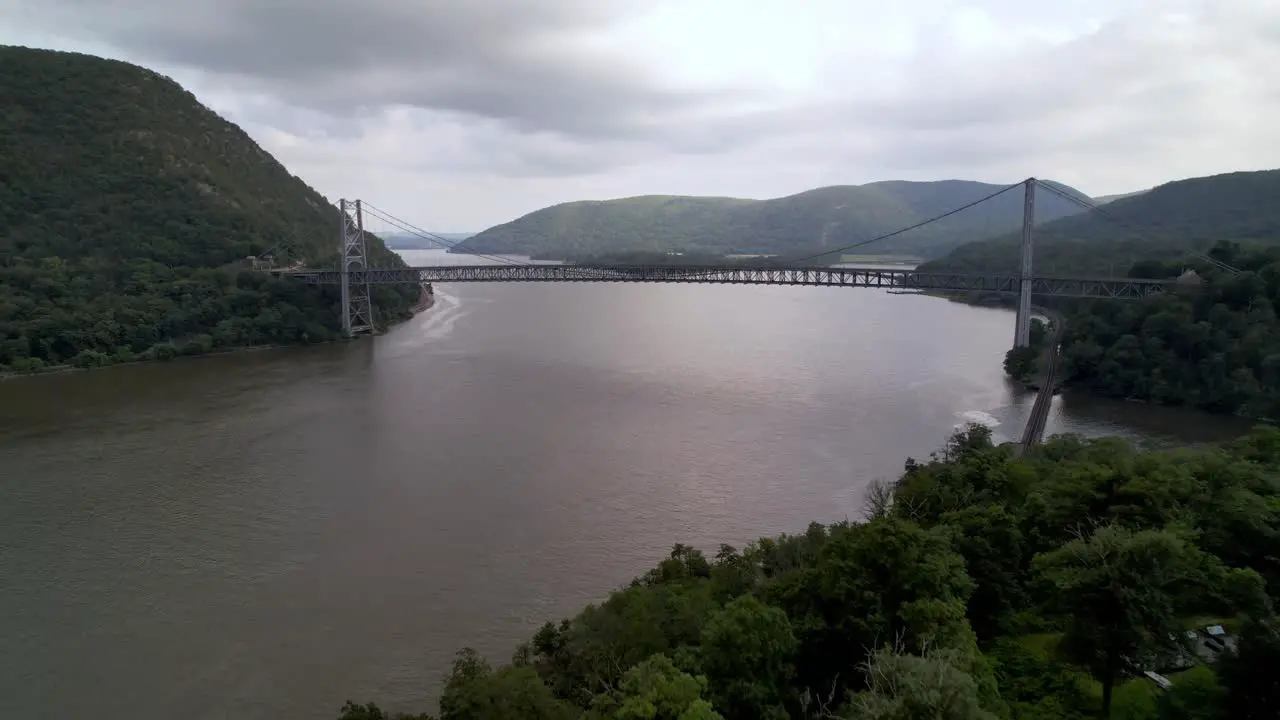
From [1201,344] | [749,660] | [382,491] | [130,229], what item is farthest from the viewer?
[130,229]

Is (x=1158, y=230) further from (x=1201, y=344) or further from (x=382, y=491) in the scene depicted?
(x=382, y=491)

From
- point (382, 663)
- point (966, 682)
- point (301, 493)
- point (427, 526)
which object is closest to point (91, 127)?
point (301, 493)

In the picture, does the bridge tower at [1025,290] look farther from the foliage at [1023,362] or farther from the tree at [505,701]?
the tree at [505,701]

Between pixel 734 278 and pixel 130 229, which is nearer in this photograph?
pixel 130 229

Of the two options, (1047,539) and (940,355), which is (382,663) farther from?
(940,355)

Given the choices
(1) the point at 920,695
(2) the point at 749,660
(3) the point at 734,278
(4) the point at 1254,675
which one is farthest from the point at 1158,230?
(1) the point at 920,695
